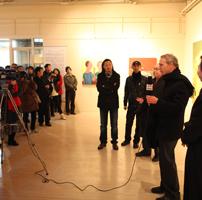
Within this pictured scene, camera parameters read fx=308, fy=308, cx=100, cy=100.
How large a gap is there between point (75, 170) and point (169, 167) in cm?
172

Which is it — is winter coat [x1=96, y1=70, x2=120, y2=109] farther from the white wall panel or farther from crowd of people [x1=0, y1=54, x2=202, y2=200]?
the white wall panel

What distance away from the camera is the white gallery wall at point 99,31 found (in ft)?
34.0

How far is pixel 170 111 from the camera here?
9.87 ft

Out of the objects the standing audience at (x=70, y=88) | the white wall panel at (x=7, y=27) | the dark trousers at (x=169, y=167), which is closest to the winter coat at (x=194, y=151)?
the dark trousers at (x=169, y=167)

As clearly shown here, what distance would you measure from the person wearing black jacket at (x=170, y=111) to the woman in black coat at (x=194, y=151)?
489 mm

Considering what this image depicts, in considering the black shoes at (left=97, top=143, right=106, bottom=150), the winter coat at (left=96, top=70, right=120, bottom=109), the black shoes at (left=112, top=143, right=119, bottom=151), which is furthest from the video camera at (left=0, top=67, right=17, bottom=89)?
the black shoes at (left=112, top=143, right=119, bottom=151)

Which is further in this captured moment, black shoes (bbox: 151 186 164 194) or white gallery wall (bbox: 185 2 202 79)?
white gallery wall (bbox: 185 2 202 79)

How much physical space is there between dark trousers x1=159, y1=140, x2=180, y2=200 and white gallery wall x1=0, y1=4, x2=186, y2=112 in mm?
7623

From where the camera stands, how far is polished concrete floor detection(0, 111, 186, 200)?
3615 millimetres

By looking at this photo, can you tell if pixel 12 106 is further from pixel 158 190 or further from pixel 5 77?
pixel 158 190

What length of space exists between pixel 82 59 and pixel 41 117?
364cm

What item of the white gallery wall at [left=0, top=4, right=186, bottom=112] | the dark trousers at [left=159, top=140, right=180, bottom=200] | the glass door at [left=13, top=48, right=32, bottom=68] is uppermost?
the white gallery wall at [left=0, top=4, right=186, bottom=112]

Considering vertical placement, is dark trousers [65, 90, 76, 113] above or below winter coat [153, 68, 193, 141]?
below

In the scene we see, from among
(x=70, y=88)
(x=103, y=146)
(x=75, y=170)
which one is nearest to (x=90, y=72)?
(x=70, y=88)
